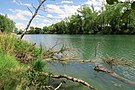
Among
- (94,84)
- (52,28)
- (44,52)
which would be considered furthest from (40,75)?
(52,28)

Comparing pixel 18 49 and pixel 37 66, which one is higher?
pixel 18 49

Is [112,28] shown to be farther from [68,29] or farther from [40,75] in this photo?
[40,75]

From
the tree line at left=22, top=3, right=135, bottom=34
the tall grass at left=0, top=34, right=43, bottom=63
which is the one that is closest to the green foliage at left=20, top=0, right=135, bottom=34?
the tree line at left=22, top=3, right=135, bottom=34

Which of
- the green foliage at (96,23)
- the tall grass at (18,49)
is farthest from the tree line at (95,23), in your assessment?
the tall grass at (18,49)

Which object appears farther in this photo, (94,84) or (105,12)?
(105,12)

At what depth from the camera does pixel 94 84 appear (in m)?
11.8

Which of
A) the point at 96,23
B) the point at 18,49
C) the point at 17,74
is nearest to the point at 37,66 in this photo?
the point at 17,74

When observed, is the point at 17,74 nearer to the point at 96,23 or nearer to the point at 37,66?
the point at 37,66

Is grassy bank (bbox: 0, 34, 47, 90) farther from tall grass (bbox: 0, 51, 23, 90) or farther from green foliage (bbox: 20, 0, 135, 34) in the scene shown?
green foliage (bbox: 20, 0, 135, 34)

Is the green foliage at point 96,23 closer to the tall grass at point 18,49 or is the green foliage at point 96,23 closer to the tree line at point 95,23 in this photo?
the tree line at point 95,23

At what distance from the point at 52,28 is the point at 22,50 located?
146m

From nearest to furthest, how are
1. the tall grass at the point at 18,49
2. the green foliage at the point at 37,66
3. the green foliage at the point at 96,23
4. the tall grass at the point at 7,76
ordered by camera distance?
the tall grass at the point at 7,76
the green foliage at the point at 37,66
the tall grass at the point at 18,49
the green foliage at the point at 96,23

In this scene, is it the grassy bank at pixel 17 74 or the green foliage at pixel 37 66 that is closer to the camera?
the grassy bank at pixel 17 74

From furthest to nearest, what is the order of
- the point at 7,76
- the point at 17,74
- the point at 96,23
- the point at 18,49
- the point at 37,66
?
1. the point at 96,23
2. the point at 18,49
3. the point at 37,66
4. the point at 17,74
5. the point at 7,76
